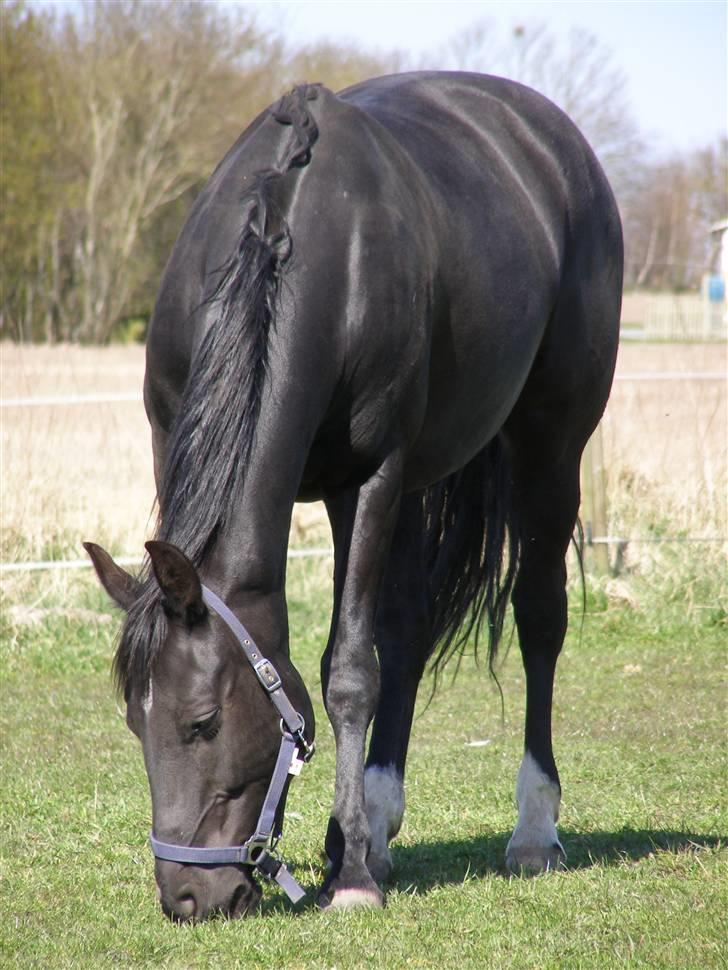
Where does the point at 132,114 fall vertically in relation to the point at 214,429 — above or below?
above

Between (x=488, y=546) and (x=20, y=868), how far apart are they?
1.91 meters

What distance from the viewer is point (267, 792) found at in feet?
9.18

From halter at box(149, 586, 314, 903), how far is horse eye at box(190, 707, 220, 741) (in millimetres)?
133

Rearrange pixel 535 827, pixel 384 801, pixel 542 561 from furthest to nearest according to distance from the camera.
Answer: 1. pixel 542 561
2. pixel 535 827
3. pixel 384 801

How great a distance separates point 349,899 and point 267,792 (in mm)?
504

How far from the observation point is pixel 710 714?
5.89 metres

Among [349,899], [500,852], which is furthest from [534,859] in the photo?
[349,899]

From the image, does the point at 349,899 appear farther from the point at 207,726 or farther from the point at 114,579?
the point at 114,579

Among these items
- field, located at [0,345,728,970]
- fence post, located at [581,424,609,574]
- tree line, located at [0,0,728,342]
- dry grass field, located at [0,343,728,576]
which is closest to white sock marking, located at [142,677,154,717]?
field, located at [0,345,728,970]

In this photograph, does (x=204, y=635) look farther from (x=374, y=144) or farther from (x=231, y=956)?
(x=374, y=144)

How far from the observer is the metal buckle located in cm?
273

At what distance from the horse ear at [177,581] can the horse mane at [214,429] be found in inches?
1.9

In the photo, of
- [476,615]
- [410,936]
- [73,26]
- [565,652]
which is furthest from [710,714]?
[73,26]

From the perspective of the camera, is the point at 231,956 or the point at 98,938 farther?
the point at 98,938
